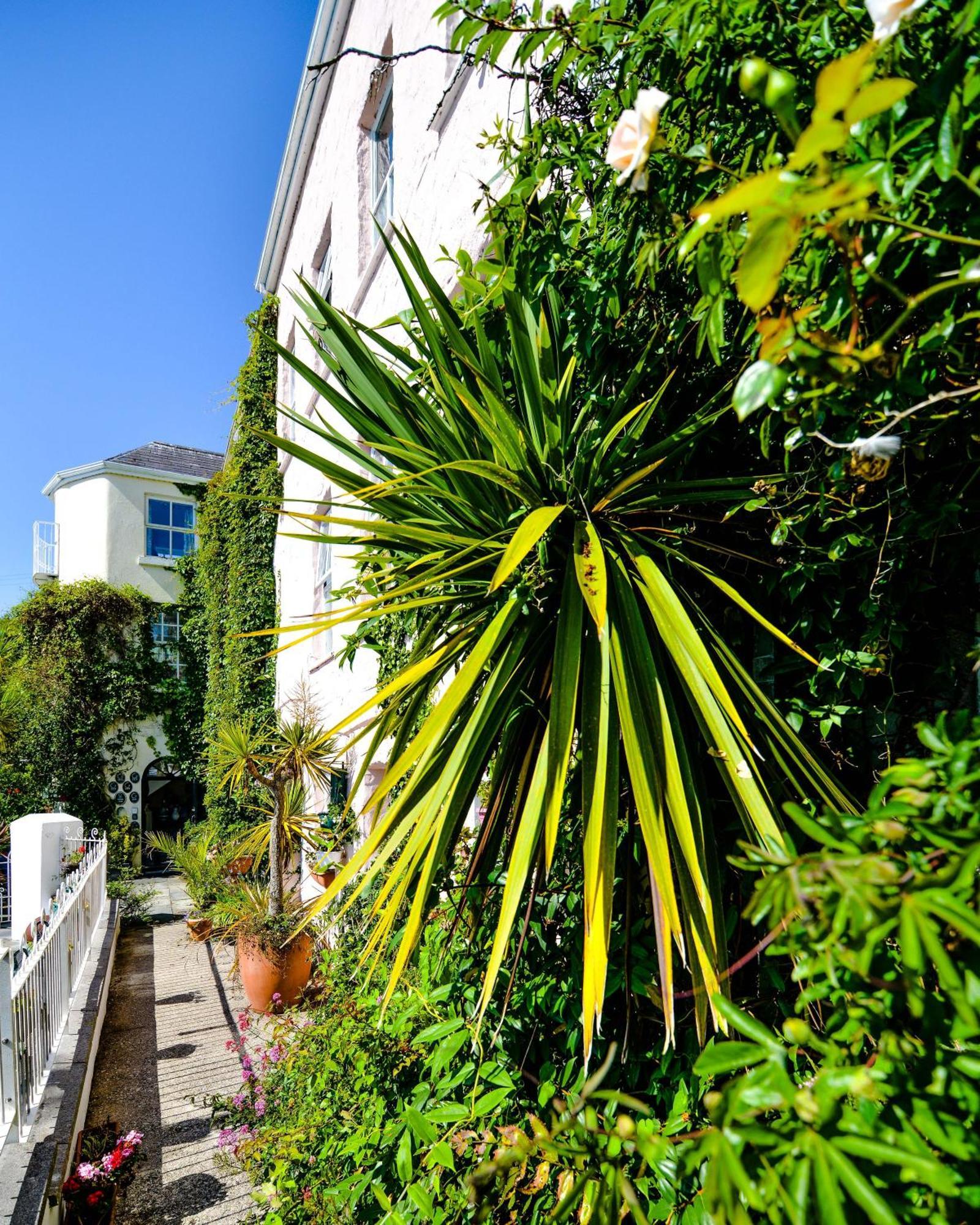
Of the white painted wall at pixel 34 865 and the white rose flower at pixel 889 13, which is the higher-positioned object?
the white rose flower at pixel 889 13

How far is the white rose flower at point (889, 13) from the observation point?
1.95ft

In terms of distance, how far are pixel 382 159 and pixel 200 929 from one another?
29.5ft

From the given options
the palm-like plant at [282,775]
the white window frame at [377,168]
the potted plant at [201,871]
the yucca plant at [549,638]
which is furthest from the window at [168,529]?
A: the yucca plant at [549,638]

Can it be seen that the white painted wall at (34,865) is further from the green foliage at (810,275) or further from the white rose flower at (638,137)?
the white rose flower at (638,137)

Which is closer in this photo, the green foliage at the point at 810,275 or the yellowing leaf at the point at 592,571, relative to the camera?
the green foliage at the point at 810,275

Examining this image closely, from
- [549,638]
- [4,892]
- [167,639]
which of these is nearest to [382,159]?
[549,638]

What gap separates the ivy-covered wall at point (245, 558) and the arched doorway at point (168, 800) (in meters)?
6.40

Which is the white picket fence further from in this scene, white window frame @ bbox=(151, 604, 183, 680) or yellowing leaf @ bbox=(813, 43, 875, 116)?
white window frame @ bbox=(151, 604, 183, 680)

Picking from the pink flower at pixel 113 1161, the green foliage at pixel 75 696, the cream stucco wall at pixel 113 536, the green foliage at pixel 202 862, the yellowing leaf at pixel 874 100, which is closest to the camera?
the yellowing leaf at pixel 874 100

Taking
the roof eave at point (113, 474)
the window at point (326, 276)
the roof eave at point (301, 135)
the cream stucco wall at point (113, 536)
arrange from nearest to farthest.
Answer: the roof eave at point (301, 135) < the window at point (326, 276) < the cream stucco wall at point (113, 536) < the roof eave at point (113, 474)

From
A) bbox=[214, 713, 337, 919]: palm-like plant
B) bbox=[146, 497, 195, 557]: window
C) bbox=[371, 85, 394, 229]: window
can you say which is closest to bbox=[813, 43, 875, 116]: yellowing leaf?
bbox=[214, 713, 337, 919]: palm-like plant

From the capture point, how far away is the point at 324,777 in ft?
21.7

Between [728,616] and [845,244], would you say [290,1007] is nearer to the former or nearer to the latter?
[728,616]

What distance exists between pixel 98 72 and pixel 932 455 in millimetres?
9247
